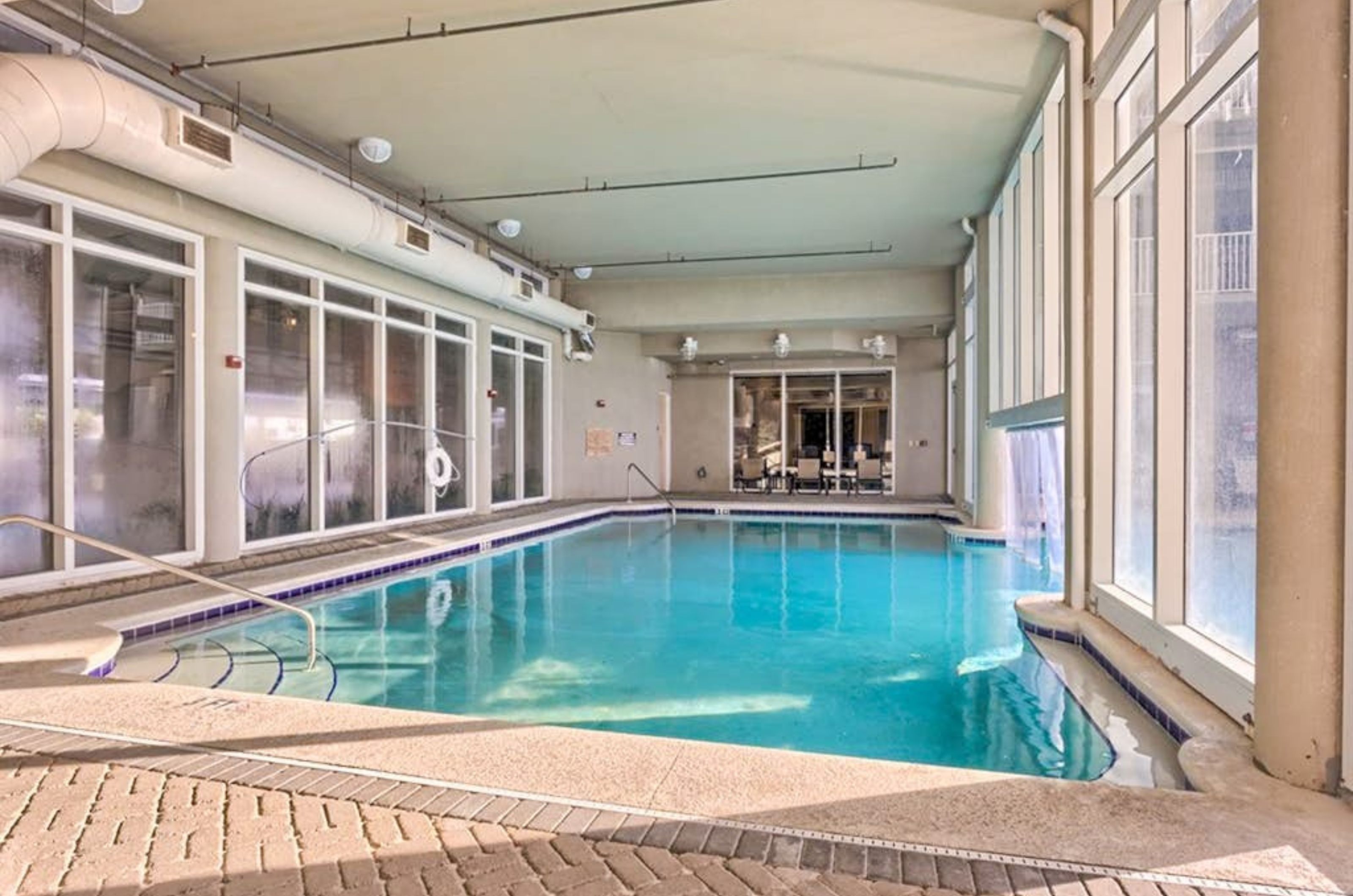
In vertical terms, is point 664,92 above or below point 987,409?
above

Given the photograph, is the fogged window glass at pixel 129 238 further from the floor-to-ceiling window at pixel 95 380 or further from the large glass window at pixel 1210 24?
the large glass window at pixel 1210 24

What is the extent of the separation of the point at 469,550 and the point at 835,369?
29.1 feet

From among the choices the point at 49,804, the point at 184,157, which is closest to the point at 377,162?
the point at 184,157

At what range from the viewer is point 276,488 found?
680 centimetres

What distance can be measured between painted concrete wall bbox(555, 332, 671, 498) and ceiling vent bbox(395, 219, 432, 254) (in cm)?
508

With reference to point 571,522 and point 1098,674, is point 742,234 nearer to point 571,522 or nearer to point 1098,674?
point 571,522

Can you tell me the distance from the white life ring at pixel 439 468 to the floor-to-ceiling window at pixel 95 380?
288 centimetres

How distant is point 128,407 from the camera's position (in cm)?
539

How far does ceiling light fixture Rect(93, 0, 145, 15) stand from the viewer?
3.88 metres

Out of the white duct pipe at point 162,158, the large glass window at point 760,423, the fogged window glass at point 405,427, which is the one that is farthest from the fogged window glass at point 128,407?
the large glass window at point 760,423

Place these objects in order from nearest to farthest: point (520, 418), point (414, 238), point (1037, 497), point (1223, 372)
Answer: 1. point (1223, 372)
2. point (1037, 497)
3. point (414, 238)
4. point (520, 418)

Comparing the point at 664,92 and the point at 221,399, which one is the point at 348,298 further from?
the point at 664,92

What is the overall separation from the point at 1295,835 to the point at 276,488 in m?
6.99

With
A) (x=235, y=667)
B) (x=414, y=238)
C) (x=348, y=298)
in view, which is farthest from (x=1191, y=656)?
(x=348, y=298)
